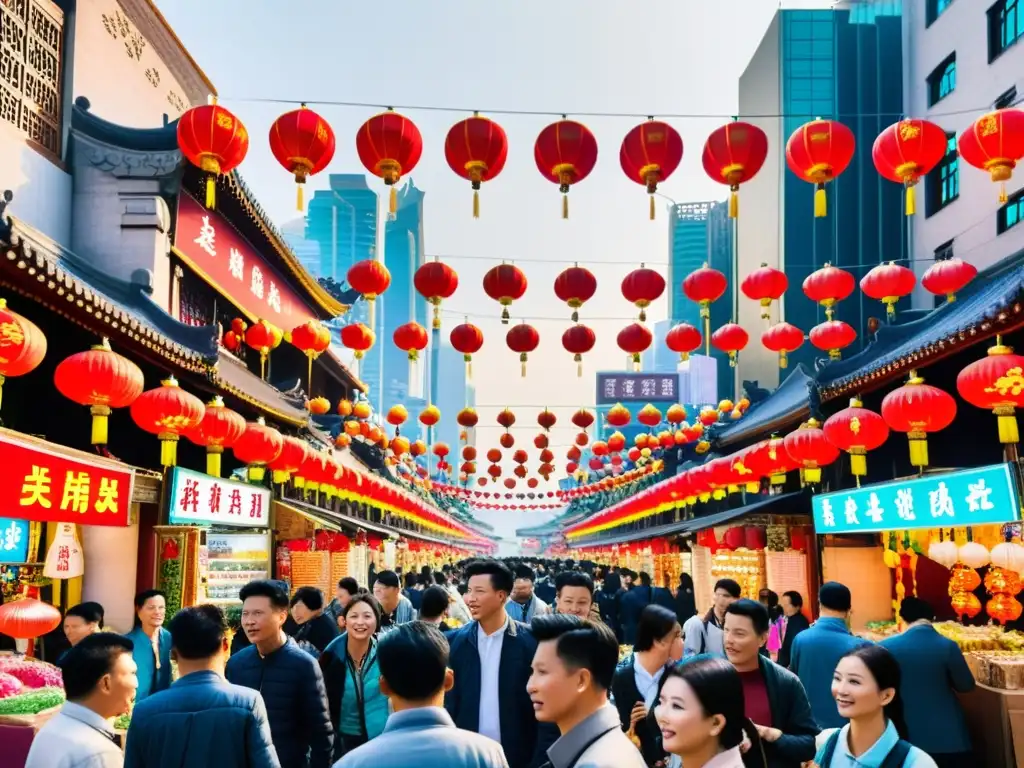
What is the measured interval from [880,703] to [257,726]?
2.43 meters

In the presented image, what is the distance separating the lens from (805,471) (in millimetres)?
14586

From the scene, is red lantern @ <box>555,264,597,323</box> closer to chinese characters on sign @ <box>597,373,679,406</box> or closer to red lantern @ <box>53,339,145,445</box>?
red lantern @ <box>53,339,145,445</box>

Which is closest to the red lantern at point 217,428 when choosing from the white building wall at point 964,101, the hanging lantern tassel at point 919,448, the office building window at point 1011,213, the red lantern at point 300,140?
the red lantern at point 300,140

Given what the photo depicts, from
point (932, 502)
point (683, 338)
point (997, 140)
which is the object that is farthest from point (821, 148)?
point (683, 338)

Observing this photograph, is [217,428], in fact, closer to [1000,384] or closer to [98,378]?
[98,378]

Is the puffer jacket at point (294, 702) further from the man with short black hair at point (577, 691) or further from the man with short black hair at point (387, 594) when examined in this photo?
the man with short black hair at point (387, 594)

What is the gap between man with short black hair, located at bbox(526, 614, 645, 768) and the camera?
2869 mm

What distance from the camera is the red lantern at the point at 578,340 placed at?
1462 centimetres

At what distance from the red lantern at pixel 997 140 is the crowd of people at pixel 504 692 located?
3.94m

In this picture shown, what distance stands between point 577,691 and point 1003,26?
19.6m

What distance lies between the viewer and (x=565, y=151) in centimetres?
872

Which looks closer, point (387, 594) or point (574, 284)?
point (387, 594)

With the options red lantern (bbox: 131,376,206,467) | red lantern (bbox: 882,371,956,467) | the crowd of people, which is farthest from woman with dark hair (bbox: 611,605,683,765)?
red lantern (bbox: 131,376,206,467)

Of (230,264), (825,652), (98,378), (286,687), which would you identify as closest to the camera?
(286,687)
